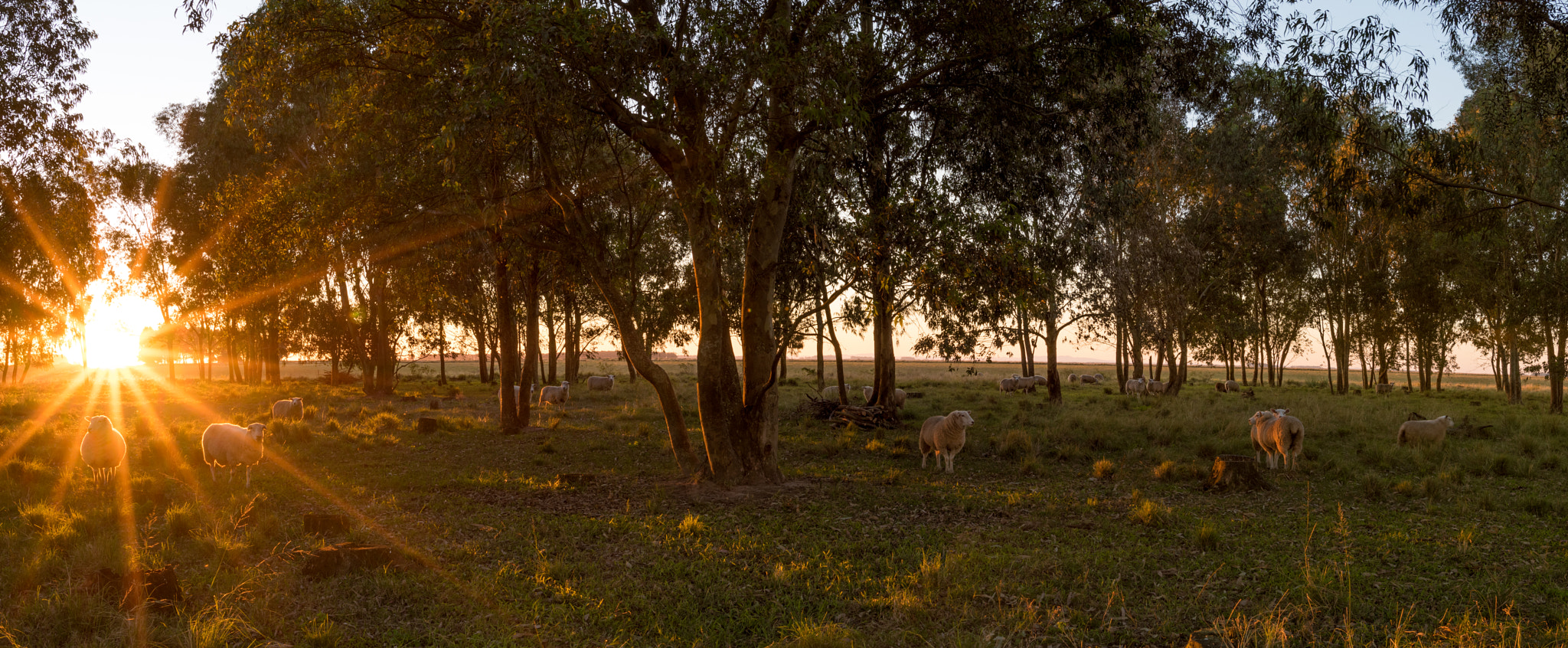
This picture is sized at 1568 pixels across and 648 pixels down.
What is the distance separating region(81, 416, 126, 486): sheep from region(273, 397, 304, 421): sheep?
368 inches

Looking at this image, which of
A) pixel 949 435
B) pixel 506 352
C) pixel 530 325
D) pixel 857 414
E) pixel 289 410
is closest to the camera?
pixel 949 435

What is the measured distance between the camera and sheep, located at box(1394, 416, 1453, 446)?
16828mm

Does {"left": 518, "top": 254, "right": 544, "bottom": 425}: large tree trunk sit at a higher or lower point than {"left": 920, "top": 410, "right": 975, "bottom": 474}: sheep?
higher

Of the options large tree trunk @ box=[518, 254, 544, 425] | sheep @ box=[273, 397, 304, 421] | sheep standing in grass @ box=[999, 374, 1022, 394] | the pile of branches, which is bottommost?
sheep standing in grass @ box=[999, 374, 1022, 394]

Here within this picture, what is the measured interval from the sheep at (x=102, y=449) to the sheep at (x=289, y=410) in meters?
9.36

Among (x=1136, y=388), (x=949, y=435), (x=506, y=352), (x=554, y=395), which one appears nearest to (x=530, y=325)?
(x=506, y=352)

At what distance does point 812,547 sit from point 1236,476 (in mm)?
8203

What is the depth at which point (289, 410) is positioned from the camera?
21.8 metres

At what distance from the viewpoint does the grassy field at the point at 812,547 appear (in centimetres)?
643

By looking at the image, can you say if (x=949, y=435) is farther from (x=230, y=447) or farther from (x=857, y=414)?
(x=230, y=447)

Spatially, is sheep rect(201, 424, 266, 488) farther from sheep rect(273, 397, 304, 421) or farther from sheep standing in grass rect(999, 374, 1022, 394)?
sheep standing in grass rect(999, 374, 1022, 394)

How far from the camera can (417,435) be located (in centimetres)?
1977

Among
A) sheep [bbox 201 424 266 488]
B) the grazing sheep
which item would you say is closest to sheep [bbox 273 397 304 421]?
sheep [bbox 201 424 266 488]

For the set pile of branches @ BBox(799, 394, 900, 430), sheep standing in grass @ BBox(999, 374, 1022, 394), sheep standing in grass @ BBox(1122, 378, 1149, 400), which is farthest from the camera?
sheep standing in grass @ BBox(999, 374, 1022, 394)
